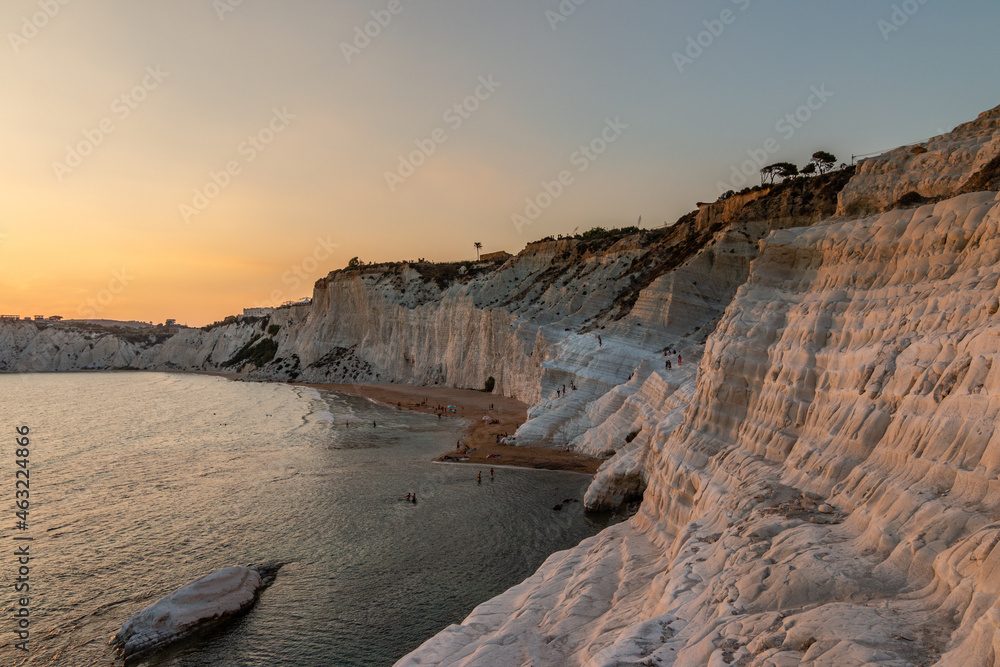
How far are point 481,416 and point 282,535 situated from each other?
3139cm

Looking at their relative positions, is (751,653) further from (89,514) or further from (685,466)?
(89,514)

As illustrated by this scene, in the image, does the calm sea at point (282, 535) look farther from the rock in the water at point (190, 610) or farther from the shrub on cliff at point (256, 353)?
the shrub on cliff at point (256, 353)

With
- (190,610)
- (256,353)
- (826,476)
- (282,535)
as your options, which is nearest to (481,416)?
(282,535)

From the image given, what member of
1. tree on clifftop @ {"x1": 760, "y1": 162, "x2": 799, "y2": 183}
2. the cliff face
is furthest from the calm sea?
tree on clifftop @ {"x1": 760, "y1": 162, "x2": 799, "y2": 183}

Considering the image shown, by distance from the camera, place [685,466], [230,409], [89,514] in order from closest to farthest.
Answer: [685,466] → [89,514] → [230,409]

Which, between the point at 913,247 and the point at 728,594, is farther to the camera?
the point at 913,247

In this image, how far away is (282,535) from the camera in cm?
2453

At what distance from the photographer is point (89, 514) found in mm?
27375

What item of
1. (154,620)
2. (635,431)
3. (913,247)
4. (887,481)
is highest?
(913,247)

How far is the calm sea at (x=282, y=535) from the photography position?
1702cm

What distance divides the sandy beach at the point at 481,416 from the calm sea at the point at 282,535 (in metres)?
1.77

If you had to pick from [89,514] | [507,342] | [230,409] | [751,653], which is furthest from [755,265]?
[230,409]

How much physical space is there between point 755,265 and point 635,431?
599 inches

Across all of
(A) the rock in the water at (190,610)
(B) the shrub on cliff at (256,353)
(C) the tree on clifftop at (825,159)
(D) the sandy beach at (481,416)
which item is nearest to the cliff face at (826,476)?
(D) the sandy beach at (481,416)
